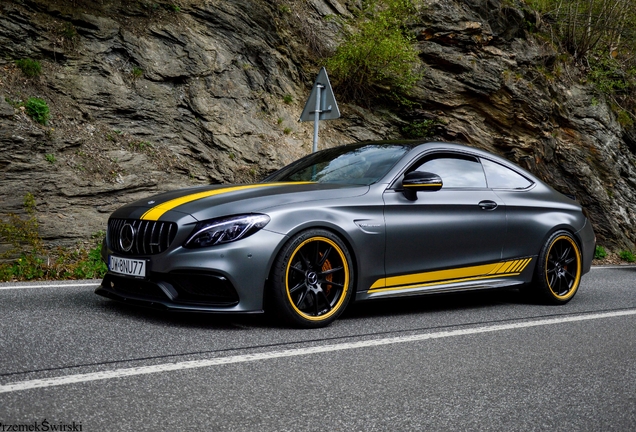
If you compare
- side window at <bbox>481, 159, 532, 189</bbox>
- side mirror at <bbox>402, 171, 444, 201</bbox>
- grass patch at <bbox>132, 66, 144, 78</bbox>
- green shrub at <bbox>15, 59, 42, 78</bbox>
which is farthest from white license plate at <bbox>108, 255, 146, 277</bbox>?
grass patch at <bbox>132, 66, 144, 78</bbox>

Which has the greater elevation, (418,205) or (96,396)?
(418,205)

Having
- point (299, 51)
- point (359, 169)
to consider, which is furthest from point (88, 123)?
point (359, 169)

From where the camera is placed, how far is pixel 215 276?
4645mm

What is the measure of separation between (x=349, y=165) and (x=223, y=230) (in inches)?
65.8

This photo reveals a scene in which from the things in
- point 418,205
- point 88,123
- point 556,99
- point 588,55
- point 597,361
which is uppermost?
point 588,55

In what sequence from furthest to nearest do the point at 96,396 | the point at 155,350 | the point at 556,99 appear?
the point at 556,99 < the point at 155,350 < the point at 96,396

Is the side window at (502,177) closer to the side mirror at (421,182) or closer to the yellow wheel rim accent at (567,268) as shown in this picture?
the yellow wheel rim accent at (567,268)

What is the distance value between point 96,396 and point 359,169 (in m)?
3.28

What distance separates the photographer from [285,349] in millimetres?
4355

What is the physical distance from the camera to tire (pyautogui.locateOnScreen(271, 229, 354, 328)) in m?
4.84

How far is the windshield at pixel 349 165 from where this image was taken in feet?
19.1

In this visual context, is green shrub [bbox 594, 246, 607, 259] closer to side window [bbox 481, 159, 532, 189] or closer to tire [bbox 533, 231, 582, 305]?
tire [bbox 533, 231, 582, 305]

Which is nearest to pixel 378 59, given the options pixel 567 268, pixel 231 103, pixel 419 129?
pixel 419 129

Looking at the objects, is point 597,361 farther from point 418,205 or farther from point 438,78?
point 438,78
